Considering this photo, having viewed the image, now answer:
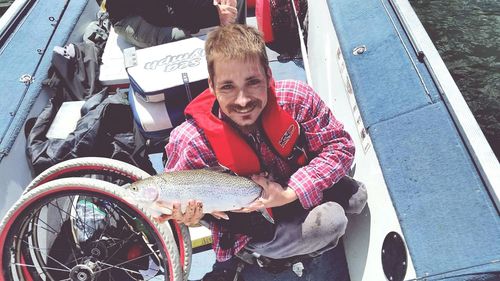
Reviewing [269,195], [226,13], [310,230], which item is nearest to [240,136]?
[269,195]

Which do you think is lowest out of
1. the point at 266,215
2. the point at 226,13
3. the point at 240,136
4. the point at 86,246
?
the point at 86,246

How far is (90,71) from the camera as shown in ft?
11.0

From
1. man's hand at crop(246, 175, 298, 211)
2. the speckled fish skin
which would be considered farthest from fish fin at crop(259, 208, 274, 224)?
the speckled fish skin

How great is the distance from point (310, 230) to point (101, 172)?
42.2 inches

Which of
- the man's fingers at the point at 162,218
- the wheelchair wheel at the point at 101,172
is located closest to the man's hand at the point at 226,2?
the wheelchair wheel at the point at 101,172

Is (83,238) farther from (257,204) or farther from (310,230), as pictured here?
(310,230)

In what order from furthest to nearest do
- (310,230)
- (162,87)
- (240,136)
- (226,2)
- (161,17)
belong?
(226,2)
(161,17)
(162,87)
(310,230)
(240,136)

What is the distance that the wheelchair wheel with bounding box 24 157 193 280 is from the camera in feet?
6.63

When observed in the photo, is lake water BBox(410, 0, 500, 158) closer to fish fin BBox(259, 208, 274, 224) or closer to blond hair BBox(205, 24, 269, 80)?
fish fin BBox(259, 208, 274, 224)

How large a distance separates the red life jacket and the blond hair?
0.64 ft

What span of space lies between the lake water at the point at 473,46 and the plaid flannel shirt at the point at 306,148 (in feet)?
11.0

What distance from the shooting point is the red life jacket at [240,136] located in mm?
1951

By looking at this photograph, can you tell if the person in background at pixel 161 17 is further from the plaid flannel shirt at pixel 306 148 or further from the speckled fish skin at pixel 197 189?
the speckled fish skin at pixel 197 189

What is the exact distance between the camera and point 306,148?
2.14 meters
